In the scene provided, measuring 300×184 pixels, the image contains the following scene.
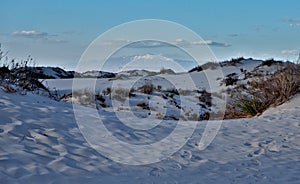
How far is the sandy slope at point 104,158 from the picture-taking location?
19.0 ft

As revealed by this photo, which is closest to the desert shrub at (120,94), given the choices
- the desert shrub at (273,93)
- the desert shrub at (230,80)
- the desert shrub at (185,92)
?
the desert shrub at (185,92)

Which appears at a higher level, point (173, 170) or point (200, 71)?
point (200, 71)

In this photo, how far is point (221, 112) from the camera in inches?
592

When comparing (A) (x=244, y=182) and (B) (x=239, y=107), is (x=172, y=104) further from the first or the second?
(A) (x=244, y=182)

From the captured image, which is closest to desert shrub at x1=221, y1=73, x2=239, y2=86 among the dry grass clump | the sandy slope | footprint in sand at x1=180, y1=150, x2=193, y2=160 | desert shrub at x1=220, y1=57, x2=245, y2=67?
desert shrub at x1=220, y1=57, x2=245, y2=67

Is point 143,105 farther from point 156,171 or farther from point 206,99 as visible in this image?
point 156,171

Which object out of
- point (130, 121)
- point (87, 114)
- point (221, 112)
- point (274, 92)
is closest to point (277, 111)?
point (274, 92)

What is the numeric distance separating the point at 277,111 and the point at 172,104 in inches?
208

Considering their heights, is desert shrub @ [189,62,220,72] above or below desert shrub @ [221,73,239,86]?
above

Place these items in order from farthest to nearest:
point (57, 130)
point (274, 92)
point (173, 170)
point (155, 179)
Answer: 1. point (274, 92)
2. point (57, 130)
3. point (173, 170)
4. point (155, 179)

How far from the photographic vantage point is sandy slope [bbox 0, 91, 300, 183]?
579cm

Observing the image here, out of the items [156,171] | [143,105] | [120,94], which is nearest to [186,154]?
[156,171]

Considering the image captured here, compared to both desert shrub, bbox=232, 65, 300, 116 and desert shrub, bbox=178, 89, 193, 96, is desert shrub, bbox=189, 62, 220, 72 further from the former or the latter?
desert shrub, bbox=232, 65, 300, 116

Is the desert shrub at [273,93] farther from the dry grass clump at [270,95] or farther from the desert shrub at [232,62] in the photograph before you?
the desert shrub at [232,62]
